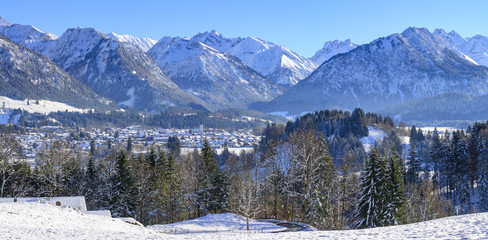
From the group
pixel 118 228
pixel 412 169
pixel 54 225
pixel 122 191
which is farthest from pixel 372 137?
pixel 54 225

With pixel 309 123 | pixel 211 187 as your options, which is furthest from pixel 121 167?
pixel 309 123

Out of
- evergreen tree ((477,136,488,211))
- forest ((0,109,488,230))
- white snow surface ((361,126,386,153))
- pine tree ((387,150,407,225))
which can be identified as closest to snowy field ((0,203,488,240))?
forest ((0,109,488,230))

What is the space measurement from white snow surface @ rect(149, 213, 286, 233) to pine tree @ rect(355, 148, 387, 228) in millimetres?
11346

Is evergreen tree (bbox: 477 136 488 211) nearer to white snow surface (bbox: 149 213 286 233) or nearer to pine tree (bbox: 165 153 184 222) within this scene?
white snow surface (bbox: 149 213 286 233)

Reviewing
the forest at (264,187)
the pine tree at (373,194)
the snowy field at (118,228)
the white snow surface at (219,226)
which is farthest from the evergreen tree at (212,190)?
the snowy field at (118,228)

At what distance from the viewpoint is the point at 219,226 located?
146 ft

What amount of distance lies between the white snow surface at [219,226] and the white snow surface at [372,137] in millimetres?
96326

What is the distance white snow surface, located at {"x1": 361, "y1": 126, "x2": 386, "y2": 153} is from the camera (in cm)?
13704

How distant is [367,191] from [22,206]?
36.8m

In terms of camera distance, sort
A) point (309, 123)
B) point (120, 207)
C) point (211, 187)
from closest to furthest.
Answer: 1. point (120, 207)
2. point (211, 187)
3. point (309, 123)

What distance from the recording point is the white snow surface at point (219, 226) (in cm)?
4184

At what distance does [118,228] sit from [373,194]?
29.1 m

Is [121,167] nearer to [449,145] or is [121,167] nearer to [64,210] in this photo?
[64,210]

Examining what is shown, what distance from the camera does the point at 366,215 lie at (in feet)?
153
